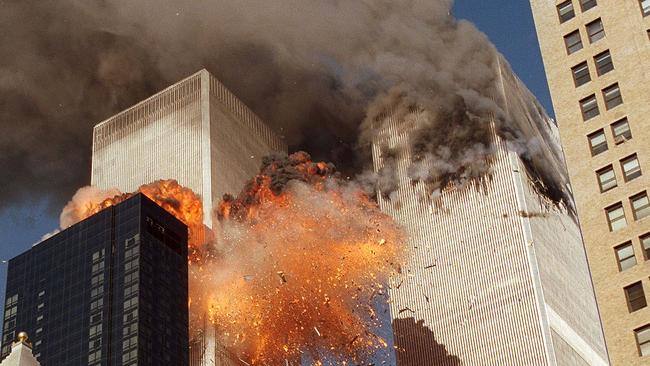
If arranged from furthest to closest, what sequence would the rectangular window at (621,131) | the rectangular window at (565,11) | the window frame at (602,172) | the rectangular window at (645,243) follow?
the rectangular window at (565,11) < the rectangular window at (621,131) < the window frame at (602,172) < the rectangular window at (645,243)

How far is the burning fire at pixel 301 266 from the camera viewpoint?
555 feet

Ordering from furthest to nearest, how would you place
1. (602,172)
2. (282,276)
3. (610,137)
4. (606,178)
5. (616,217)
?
1. (282,276)
2. (610,137)
3. (602,172)
4. (606,178)
5. (616,217)

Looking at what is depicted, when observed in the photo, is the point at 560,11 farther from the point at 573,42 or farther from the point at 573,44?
the point at 573,44

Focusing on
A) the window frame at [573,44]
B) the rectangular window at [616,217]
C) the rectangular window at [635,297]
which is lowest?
the rectangular window at [635,297]

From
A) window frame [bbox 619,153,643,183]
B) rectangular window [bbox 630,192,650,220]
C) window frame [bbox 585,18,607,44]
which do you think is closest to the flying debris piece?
window frame [bbox 585,18,607,44]

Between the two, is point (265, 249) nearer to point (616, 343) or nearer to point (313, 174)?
point (313, 174)

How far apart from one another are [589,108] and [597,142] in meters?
2.62

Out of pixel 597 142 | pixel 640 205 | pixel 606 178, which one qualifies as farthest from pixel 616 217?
pixel 597 142

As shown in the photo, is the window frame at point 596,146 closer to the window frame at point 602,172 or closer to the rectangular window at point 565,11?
the window frame at point 602,172

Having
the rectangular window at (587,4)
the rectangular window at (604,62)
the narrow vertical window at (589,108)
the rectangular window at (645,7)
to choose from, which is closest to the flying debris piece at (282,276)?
the rectangular window at (587,4)

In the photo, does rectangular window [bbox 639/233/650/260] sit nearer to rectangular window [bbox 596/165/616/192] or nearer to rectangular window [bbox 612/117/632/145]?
rectangular window [bbox 596/165/616/192]

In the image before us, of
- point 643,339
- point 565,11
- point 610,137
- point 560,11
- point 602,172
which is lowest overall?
point 643,339

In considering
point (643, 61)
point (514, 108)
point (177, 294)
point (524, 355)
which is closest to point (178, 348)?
point (177, 294)

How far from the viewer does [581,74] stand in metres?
84.0
